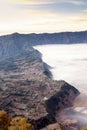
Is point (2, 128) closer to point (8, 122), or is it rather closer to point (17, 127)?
point (8, 122)

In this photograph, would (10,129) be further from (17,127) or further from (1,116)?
(1,116)

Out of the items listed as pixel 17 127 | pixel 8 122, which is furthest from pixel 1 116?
pixel 17 127

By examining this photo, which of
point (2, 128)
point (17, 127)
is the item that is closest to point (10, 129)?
point (17, 127)

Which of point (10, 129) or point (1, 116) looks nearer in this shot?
point (10, 129)

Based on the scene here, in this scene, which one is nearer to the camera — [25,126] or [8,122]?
[25,126]

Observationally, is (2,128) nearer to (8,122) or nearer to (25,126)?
(8,122)

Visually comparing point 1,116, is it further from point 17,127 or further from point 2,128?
point 17,127

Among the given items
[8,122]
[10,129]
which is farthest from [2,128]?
[10,129]
